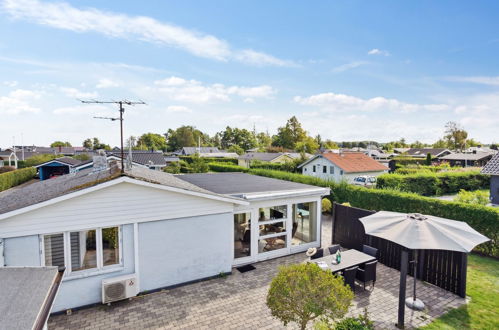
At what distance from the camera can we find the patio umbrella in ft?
19.1

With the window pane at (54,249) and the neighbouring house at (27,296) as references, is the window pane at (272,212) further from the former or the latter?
the neighbouring house at (27,296)

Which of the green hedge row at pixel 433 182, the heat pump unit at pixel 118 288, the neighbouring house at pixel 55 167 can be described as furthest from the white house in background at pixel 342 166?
the neighbouring house at pixel 55 167

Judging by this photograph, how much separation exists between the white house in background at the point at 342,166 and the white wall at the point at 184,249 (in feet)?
83.9

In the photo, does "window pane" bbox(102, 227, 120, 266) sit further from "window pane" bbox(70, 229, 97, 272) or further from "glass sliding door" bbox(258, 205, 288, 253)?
"glass sliding door" bbox(258, 205, 288, 253)

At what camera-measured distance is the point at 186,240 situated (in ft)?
26.1

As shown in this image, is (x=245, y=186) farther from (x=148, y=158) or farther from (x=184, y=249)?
(x=148, y=158)

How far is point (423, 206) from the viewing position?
1298 centimetres

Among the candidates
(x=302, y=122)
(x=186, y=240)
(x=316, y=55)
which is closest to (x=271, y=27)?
(x=316, y=55)

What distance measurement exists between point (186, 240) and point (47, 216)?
3532mm

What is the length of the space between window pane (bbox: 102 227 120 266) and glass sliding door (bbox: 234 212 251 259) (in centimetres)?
404

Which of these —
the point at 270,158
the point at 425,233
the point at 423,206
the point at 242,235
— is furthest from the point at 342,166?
the point at 425,233

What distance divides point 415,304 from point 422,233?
237 centimetres

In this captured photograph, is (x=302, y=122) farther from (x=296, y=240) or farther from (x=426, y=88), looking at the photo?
(x=296, y=240)

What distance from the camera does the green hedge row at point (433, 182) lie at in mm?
22875
